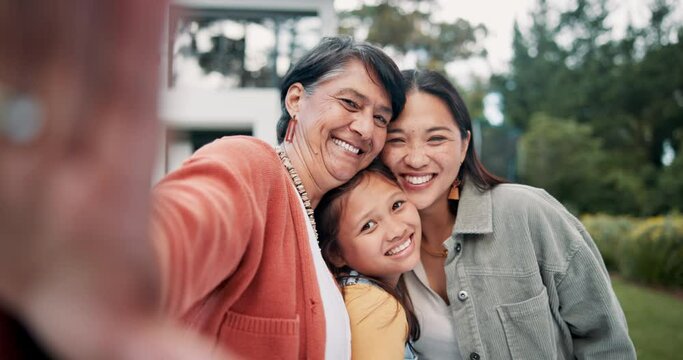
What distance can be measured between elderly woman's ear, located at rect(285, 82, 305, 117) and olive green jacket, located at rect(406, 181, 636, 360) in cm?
85

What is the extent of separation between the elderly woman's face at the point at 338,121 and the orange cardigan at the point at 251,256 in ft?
1.72

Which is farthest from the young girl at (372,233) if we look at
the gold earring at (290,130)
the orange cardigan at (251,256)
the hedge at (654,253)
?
the hedge at (654,253)

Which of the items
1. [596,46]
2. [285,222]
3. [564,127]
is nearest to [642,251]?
[285,222]

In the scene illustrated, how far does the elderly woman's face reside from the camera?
208cm

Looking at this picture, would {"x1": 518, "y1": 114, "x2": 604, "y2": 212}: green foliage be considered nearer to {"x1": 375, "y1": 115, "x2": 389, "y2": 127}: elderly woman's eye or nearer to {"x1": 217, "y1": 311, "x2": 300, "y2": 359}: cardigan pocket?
{"x1": 375, "y1": 115, "x2": 389, "y2": 127}: elderly woman's eye

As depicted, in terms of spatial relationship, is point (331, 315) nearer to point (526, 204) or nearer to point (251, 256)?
point (251, 256)

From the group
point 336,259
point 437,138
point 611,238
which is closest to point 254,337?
point 336,259

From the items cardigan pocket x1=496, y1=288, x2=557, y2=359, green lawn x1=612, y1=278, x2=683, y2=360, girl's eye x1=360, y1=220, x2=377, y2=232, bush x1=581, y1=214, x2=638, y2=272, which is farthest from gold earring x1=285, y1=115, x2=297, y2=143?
bush x1=581, y1=214, x2=638, y2=272

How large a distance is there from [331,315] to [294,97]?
0.92m

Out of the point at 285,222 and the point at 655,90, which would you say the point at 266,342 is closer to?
the point at 285,222

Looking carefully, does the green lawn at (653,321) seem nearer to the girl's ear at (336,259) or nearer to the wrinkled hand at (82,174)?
the girl's ear at (336,259)

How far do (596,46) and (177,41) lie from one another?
3886 centimetres

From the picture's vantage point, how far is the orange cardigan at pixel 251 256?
83cm

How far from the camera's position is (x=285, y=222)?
1.46 metres
